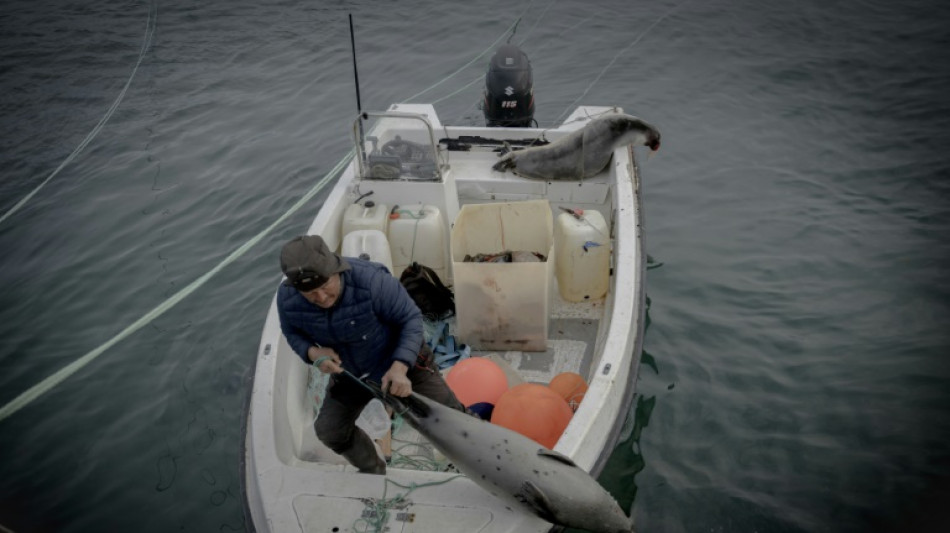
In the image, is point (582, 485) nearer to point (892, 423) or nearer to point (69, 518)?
point (892, 423)

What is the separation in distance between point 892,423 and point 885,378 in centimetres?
51

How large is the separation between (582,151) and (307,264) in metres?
3.64

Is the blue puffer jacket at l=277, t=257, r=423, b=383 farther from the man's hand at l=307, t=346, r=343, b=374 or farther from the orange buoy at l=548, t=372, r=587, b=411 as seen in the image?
the orange buoy at l=548, t=372, r=587, b=411

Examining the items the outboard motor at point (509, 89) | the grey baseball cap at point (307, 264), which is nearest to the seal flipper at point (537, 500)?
the grey baseball cap at point (307, 264)

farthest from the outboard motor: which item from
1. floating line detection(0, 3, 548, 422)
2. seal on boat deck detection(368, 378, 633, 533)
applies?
seal on boat deck detection(368, 378, 633, 533)

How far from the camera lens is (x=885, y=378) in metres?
5.08

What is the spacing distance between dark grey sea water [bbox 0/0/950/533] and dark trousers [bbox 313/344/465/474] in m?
1.35

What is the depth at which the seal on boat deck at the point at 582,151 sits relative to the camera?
5.71 meters

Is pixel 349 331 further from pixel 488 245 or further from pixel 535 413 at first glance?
pixel 488 245

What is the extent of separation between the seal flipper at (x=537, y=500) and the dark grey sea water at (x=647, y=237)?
175 cm

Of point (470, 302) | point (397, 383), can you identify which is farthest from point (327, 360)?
point (470, 302)

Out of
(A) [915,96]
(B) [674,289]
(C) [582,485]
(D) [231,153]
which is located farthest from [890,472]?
(D) [231,153]

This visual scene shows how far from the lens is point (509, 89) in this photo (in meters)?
6.64

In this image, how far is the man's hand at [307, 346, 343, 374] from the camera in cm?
311
